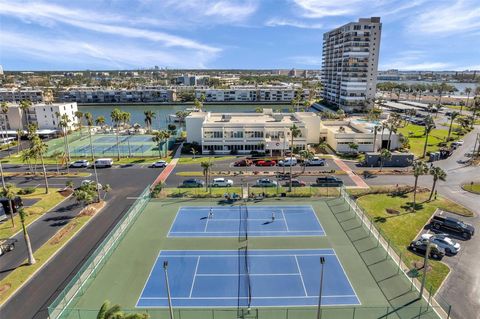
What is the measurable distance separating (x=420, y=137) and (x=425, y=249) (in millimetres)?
63698

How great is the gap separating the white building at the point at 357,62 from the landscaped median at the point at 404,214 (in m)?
99.3

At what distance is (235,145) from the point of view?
7331 cm

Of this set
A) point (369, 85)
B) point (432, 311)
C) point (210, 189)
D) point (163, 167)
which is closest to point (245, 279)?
point (432, 311)

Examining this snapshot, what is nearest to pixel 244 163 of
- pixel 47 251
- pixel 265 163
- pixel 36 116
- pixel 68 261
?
pixel 265 163

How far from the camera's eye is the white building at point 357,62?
135 meters

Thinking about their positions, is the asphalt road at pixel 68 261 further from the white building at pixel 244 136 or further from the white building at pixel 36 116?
the white building at pixel 36 116

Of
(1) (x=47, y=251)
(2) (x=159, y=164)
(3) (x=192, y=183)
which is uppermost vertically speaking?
(2) (x=159, y=164)

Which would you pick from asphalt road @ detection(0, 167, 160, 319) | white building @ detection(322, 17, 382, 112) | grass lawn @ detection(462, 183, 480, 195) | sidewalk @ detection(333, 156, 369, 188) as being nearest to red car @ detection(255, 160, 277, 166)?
sidewalk @ detection(333, 156, 369, 188)

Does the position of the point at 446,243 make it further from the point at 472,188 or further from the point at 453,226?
the point at 472,188

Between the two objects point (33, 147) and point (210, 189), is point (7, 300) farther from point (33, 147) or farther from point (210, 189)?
point (33, 147)

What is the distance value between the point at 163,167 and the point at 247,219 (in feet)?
91.9

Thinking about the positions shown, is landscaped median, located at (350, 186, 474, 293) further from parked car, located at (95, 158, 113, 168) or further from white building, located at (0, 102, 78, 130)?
white building, located at (0, 102, 78, 130)

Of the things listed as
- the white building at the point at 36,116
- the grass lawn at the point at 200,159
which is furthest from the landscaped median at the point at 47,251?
the white building at the point at 36,116

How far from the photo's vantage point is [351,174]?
5781cm
